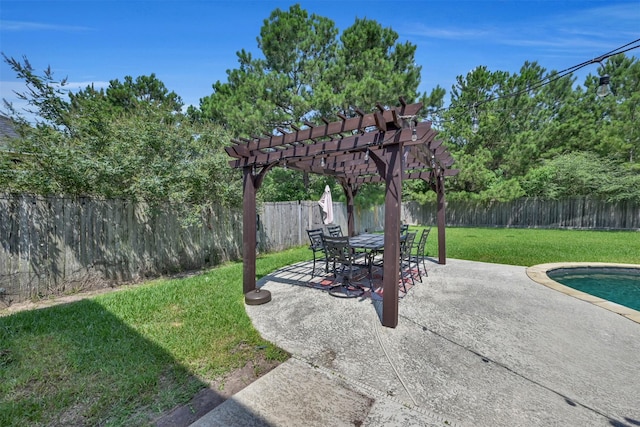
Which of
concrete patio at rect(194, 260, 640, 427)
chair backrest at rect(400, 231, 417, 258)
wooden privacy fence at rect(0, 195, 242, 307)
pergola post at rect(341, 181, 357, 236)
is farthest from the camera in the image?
pergola post at rect(341, 181, 357, 236)

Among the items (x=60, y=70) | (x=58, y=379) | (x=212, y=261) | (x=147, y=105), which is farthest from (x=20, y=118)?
(x=58, y=379)

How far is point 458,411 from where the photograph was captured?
6.56 ft

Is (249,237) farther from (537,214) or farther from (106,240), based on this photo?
(537,214)

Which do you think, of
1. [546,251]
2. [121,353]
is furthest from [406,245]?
[546,251]

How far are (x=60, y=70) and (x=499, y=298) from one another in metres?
8.77

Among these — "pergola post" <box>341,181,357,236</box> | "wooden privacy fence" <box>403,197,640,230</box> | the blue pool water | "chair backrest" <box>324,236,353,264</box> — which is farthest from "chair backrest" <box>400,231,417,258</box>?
"wooden privacy fence" <box>403,197,640,230</box>

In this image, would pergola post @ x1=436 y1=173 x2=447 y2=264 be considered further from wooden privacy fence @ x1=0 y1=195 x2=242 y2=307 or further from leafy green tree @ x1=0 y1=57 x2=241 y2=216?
wooden privacy fence @ x1=0 y1=195 x2=242 y2=307

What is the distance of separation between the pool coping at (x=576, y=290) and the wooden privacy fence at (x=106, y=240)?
6.69 m

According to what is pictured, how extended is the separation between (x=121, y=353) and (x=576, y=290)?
675 cm

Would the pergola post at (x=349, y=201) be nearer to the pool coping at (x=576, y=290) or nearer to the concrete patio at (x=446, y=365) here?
the concrete patio at (x=446, y=365)

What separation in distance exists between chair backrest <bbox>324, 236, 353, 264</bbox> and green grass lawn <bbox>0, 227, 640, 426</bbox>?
5.53ft

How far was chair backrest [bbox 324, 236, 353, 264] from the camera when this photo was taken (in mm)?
4465

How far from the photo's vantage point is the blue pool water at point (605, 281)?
5317 millimetres

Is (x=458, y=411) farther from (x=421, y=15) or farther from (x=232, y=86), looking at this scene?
(x=232, y=86)
